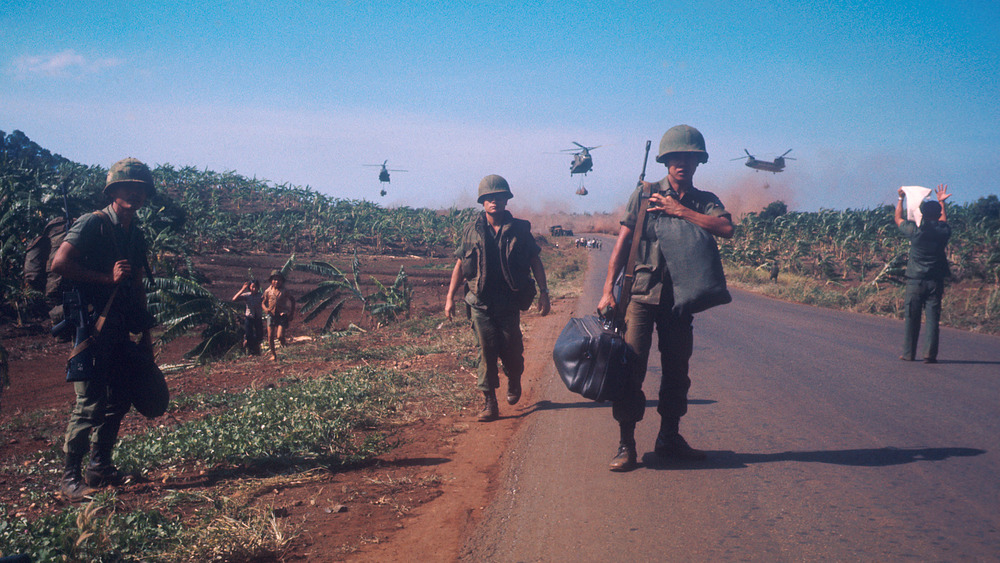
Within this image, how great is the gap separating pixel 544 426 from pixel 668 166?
2399 mm

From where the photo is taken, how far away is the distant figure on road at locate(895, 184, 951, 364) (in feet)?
26.6

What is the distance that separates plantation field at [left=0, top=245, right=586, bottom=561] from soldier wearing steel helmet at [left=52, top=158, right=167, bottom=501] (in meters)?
0.26

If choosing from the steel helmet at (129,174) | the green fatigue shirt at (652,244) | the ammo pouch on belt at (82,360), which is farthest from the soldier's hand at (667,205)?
the ammo pouch on belt at (82,360)

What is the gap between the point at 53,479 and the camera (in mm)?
4453

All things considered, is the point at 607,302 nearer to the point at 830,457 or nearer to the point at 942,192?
the point at 830,457

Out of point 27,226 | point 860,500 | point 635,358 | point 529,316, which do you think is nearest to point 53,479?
point 635,358

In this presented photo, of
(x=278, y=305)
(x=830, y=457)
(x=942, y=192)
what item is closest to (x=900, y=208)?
(x=942, y=192)

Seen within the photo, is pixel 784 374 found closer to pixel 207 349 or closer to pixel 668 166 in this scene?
pixel 668 166

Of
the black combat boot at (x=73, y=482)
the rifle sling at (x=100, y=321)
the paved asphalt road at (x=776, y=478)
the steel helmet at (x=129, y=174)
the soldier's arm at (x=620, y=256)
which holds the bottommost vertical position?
the black combat boot at (x=73, y=482)

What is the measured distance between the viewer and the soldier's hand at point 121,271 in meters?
4.20

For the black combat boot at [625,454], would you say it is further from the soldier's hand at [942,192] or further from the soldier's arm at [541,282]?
the soldier's hand at [942,192]

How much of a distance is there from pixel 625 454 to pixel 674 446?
0.41 m

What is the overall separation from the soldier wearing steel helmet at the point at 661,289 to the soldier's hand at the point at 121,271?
3074 mm

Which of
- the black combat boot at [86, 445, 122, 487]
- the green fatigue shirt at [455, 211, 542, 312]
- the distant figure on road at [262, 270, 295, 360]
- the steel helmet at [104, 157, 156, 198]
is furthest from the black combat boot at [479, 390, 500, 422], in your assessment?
the distant figure on road at [262, 270, 295, 360]
